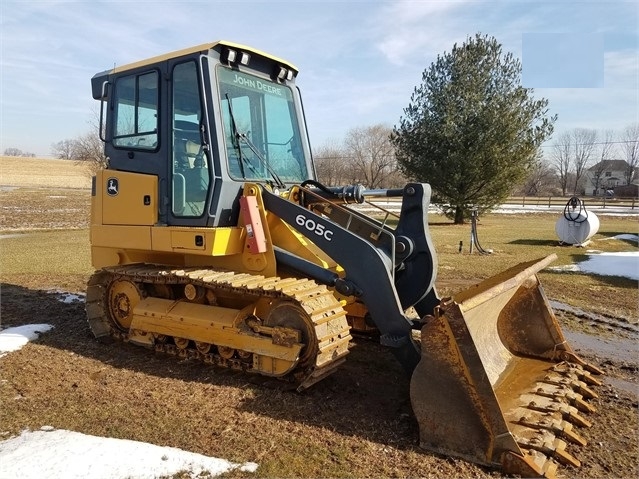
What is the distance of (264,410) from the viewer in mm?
4539

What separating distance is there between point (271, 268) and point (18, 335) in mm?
3764

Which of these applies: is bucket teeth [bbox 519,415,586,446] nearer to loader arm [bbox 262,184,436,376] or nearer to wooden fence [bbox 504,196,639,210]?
loader arm [bbox 262,184,436,376]

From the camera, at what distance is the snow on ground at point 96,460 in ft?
11.6

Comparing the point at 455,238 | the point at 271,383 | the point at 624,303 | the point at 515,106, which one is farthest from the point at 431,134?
the point at 271,383

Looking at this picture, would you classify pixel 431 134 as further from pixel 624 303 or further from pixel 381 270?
pixel 381 270

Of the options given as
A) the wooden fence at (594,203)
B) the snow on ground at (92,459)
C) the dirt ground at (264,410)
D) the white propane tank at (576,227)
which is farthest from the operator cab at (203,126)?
the wooden fence at (594,203)

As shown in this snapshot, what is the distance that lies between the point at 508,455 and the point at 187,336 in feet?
11.1

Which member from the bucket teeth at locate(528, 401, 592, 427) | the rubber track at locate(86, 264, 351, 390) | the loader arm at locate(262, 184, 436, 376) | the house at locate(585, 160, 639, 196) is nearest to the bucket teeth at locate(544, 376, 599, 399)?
the bucket teeth at locate(528, 401, 592, 427)

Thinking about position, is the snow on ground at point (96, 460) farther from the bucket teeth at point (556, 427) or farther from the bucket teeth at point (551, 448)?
the bucket teeth at point (556, 427)

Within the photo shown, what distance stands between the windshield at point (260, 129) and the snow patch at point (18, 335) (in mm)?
3544

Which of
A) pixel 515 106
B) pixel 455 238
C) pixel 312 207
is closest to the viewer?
pixel 312 207

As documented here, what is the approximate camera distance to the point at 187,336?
216 inches

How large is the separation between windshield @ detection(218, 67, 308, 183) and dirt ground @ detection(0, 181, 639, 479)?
2.31 metres

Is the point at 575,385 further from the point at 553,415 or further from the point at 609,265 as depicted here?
the point at 609,265
